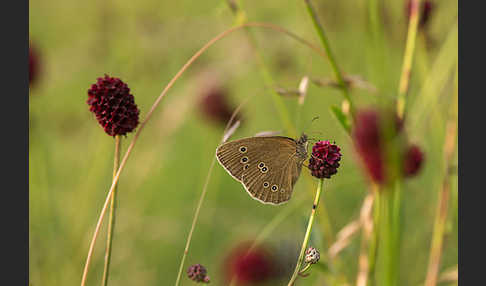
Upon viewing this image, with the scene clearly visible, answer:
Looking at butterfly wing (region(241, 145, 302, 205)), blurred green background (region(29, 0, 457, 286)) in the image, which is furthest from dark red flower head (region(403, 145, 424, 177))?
butterfly wing (region(241, 145, 302, 205))

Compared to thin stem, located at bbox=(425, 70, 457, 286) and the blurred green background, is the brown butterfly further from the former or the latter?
thin stem, located at bbox=(425, 70, 457, 286)

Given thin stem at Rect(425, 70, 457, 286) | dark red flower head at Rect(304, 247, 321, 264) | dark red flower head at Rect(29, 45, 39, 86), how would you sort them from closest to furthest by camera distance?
dark red flower head at Rect(304, 247, 321, 264) < thin stem at Rect(425, 70, 457, 286) < dark red flower head at Rect(29, 45, 39, 86)

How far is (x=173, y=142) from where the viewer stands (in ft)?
5.45

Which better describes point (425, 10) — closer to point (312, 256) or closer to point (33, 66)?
point (312, 256)

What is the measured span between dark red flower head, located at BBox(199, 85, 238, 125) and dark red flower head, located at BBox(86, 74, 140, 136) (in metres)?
0.70

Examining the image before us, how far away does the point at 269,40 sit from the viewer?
65.4 inches

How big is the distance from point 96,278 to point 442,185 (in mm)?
1054

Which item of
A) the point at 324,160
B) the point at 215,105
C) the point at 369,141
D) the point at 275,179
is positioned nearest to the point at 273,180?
the point at 275,179

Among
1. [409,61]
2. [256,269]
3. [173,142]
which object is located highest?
[173,142]

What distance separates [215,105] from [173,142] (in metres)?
0.48

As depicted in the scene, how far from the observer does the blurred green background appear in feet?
3.45

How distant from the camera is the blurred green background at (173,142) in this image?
1.05 metres

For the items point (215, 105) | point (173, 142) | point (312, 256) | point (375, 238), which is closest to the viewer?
point (312, 256)

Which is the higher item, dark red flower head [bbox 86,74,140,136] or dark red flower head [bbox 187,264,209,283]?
dark red flower head [bbox 86,74,140,136]
